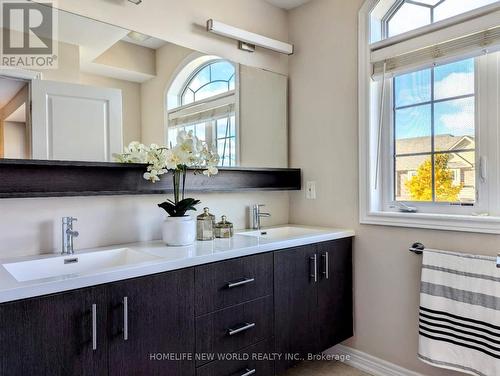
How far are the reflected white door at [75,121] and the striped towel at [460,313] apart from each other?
5.43 ft

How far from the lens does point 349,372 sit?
6.97ft

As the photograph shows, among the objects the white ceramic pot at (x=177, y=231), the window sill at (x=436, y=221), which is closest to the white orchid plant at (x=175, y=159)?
the white ceramic pot at (x=177, y=231)

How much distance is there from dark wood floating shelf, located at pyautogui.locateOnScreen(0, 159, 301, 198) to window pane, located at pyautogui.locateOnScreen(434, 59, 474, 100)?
117 centimetres

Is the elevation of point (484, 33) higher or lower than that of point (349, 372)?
higher

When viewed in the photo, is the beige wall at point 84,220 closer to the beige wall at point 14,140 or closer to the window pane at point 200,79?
the beige wall at point 14,140

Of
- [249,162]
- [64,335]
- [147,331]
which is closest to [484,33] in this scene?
[249,162]

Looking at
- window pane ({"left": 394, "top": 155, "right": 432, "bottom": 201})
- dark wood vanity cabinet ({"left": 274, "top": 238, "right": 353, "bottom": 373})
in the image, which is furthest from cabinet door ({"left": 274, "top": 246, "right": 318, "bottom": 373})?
window pane ({"left": 394, "top": 155, "right": 432, "bottom": 201})

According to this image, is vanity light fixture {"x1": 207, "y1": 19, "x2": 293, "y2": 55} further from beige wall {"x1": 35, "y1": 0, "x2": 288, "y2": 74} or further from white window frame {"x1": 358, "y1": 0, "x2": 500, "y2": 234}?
white window frame {"x1": 358, "y1": 0, "x2": 500, "y2": 234}

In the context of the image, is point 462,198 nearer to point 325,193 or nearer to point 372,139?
point 372,139

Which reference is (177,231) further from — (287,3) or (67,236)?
(287,3)

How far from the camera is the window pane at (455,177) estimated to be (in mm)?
1812

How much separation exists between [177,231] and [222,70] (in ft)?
3.50

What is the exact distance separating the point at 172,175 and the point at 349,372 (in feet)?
5.09

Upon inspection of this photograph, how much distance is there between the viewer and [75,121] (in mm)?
1578
